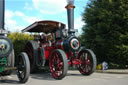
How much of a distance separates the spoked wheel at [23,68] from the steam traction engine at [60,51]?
1.07 meters

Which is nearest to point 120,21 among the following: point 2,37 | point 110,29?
point 110,29

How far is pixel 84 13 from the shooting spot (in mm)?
11008

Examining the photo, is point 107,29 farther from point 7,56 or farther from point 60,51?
point 7,56

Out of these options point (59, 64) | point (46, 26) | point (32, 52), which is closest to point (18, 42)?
point (32, 52)

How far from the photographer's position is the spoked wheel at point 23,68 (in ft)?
17.4

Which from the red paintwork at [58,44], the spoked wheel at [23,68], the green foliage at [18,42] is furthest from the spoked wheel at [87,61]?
the green foliage at [18,42]

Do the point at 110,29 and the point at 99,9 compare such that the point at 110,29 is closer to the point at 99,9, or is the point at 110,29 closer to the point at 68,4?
the point at 99,9

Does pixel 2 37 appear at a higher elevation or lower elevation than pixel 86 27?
lower

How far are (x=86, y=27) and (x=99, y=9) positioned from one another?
146 centimetres

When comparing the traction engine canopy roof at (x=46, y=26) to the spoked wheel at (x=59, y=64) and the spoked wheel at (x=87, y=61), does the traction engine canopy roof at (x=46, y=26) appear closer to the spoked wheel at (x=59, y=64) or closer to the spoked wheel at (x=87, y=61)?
the spoked wheel at (x=87, y=61)

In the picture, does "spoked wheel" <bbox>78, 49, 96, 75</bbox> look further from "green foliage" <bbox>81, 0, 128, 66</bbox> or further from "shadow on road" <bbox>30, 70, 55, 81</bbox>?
"green foliage" <bbox>81, 0, 128, 66</bbox>

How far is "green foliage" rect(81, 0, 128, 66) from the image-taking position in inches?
356

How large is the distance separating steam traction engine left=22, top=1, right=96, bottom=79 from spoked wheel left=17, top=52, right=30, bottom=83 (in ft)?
3.52

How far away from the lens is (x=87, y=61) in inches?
275
